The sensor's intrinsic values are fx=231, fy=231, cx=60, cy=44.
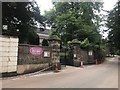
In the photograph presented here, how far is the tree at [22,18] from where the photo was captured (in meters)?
25.5

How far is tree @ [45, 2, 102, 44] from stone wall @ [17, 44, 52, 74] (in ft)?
51.8

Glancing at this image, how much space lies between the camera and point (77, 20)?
3453cm

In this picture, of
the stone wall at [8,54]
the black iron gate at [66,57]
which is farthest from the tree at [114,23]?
the stone wall at [8,54]

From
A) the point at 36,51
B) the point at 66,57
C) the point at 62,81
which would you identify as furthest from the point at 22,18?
the point at 62,81

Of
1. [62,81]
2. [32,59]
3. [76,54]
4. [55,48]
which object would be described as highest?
[55,48]

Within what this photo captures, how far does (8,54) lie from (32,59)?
2.93 meters

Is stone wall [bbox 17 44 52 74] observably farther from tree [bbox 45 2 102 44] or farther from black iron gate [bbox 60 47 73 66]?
tree [bbox 45 2 102 44]

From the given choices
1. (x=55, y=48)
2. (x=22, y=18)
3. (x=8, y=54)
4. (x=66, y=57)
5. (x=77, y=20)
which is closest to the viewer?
(x=8, y=54)

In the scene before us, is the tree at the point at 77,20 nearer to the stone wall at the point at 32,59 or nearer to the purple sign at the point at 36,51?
the stone wall at the point at 32,59

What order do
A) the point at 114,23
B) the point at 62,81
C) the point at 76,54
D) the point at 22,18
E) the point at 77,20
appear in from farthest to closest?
the point at 114,23
the point at 77,20
the point at 22,18
the point at 76,54
the point at 62,81

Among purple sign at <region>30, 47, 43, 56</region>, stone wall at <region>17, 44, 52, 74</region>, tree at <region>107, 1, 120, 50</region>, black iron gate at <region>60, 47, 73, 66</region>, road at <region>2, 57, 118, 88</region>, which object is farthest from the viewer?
tree at <region>107, 1, 120, 50</region>

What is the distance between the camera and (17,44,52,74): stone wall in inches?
612

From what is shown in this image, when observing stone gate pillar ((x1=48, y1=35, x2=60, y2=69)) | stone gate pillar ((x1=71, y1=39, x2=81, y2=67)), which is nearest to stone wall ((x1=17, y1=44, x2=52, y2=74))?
stone gate pillar ((x1=48, y1=35, x2=60, y2=69))

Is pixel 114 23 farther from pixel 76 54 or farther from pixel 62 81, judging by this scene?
pixel 62 81
